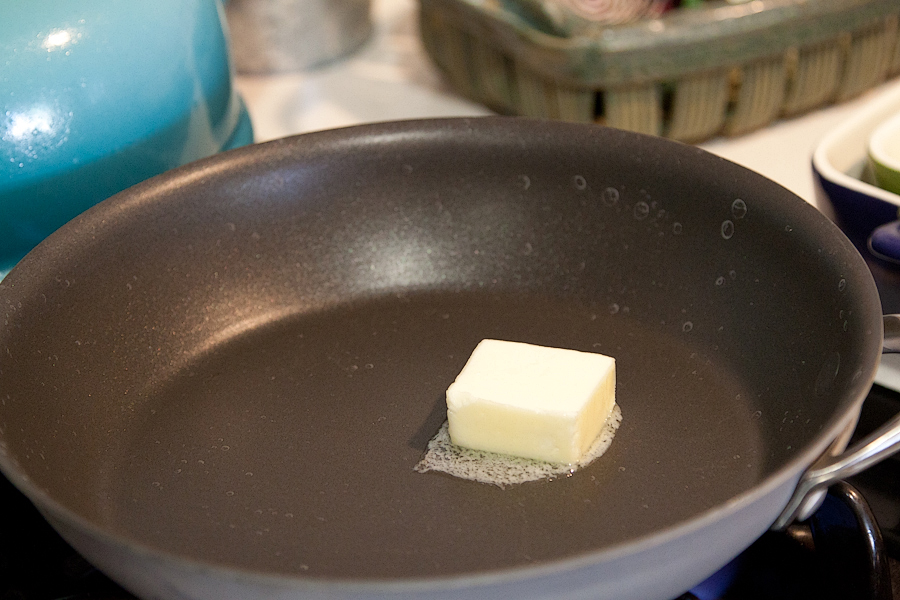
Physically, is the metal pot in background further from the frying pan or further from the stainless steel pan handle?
the stainless steel pan handle

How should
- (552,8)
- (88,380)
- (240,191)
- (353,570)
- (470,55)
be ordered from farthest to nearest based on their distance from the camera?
(470,55) < (552,8) < (240,191) < (88,380) < (353,570)

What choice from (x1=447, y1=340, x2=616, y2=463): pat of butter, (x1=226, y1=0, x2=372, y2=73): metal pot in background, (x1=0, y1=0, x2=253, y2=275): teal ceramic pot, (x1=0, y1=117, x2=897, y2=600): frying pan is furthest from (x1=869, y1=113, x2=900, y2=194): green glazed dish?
(x1=226, y1=0, x2=372, y2=73): metal pot in background

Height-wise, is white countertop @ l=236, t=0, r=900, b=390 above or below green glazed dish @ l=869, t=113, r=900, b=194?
below

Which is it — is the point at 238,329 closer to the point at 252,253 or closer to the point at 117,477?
the point at 252,253

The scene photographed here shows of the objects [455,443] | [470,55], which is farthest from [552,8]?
[455,443]

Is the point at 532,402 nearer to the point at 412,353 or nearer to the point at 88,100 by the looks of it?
the point at 412,353

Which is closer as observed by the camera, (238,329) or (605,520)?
(605,520)

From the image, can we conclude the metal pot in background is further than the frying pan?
Yes
